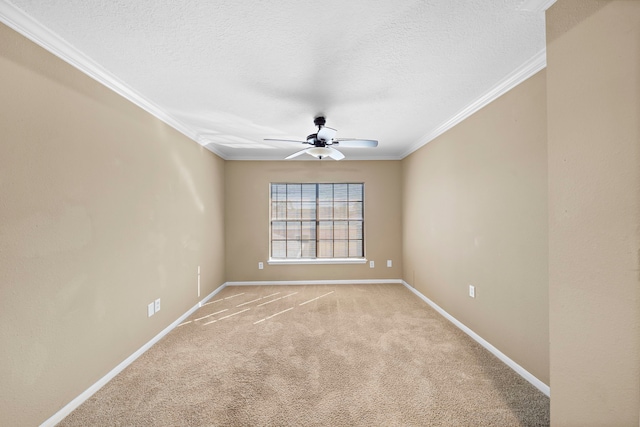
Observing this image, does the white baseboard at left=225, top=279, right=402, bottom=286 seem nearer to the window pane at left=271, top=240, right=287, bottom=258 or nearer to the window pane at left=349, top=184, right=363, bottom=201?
the window pane at left=271, top=240, right=287, bottom=258

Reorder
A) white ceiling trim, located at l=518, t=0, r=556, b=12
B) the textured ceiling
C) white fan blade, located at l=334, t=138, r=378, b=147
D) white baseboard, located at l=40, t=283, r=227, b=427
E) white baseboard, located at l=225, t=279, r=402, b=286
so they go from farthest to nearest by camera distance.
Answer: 1. white baseboard, located at l=225, t=279, r=402, b=286
2. white fan blade, located at l=334, t=138, r=378, b=147
3. white baseboard, located at l=40, t=283, r=227, b=427
4. the textured ceiling
5. white ceiling trim, located at l=518, t=0, r=556, b=12

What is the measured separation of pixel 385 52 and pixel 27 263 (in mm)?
2567

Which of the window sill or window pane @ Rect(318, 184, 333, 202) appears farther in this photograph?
window pane @ Rect(318, 184, 333, 202)

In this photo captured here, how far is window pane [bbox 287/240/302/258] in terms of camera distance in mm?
4982

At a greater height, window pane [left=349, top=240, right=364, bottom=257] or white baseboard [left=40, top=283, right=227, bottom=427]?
window pane [left=349, top=240, right=364, bottom=257]

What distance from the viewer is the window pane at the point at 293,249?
4982mm

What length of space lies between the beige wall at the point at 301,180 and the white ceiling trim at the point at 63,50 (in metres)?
2.31

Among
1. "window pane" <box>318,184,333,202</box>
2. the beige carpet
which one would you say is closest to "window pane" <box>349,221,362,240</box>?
"window pane" <box>318,184,333,202</box>

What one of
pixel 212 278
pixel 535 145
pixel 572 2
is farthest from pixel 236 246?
pixel 572 2

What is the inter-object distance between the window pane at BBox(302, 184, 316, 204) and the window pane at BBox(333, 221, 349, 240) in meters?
0.66

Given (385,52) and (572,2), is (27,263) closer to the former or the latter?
(385,52)

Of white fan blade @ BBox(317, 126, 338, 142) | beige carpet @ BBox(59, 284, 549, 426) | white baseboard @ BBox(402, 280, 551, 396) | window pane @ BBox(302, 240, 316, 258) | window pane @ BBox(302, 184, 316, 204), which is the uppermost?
white fan blade @ BBox(317, 126, 338, 142)

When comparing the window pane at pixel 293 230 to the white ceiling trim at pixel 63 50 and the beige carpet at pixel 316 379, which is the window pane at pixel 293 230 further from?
the white ceiling trim at pixel 63 50

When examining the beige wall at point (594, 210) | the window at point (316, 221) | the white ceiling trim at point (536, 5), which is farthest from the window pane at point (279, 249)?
the white ceiling trim at point (536, 5)
